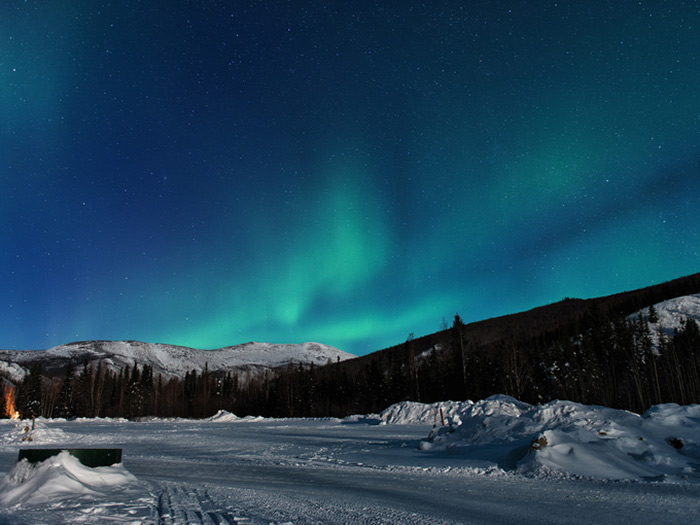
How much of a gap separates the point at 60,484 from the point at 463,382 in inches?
2390

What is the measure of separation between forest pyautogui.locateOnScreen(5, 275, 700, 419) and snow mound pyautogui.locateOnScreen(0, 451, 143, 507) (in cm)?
4959

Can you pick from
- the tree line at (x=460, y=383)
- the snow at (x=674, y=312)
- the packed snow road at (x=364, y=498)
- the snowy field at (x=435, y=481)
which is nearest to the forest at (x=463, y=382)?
the tree line at (x=460, y=383)

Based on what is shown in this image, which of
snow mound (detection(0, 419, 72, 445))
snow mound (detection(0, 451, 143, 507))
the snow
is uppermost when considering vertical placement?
the snow

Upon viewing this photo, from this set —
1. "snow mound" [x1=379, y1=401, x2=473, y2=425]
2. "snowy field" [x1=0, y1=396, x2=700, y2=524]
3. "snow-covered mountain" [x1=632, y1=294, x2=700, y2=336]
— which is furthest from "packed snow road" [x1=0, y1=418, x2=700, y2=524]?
"snow-covered mountain" [x1=632, y1=294, x2=700, y2=336]

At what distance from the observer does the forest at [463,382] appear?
64.4 m

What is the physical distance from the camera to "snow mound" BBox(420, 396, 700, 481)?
36.1 ft

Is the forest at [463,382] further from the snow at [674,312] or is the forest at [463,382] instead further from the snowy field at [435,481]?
the snowy field at [435,481]

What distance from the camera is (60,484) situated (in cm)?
866

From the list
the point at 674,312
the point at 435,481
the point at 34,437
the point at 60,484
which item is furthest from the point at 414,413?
the point at 674,312

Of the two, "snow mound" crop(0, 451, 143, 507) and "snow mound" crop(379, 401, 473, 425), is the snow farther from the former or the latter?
"snow mound" crop(0, 451, 143, 507)

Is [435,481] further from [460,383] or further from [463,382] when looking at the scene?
[460,383]

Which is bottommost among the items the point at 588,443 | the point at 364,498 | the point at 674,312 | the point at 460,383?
the point at 364,498

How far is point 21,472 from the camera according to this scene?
362 inches

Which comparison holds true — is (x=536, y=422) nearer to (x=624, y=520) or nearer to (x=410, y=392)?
(x=624, y=520)
